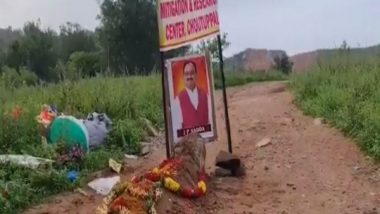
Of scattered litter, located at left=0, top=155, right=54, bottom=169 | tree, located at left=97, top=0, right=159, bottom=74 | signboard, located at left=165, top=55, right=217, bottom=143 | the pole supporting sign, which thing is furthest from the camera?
tree, located at left=97, top=0, right=159, bottom=74

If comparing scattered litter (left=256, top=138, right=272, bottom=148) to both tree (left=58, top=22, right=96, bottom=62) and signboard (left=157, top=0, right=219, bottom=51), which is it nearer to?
signboard (left=157, top=0, right=219, bottom=51)

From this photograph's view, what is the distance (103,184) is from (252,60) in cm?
1783

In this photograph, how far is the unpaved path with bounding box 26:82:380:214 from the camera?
532 cm

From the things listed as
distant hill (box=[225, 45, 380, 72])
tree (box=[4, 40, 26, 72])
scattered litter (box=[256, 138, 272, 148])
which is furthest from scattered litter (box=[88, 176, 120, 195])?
tree (box=[4, 40, 26, 72])

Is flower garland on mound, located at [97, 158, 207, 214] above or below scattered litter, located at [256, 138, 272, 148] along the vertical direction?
above

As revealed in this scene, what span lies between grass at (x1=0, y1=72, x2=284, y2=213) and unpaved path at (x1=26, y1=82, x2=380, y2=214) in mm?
221

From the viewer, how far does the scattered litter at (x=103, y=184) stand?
6106 mm

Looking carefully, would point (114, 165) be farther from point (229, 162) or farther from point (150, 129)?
point (150, 129)

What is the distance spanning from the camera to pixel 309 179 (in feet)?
19.9

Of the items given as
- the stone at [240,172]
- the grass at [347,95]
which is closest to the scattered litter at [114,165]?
the stone at [240,172]

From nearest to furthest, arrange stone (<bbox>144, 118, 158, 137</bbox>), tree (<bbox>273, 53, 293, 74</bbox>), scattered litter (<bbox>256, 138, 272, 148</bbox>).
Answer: scattered litter (<bbox>256, 138, 272, 148</bbox>), stone (<bbox>144, 118, 158, 137</bbox>), tree (<bbox>273, 53, 293, 74</bbox>)

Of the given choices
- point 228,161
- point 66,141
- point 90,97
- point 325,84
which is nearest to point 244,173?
point 228,161

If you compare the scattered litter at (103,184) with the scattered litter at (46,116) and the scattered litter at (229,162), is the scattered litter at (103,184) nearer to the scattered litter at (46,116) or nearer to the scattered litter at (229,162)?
the scattered litter at (229,162)

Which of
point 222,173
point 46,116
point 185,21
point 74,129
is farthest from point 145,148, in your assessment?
point 185,21
